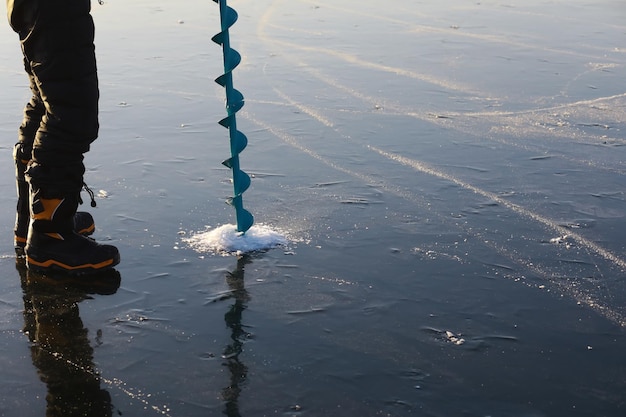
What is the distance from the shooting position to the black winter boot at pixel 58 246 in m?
3.63

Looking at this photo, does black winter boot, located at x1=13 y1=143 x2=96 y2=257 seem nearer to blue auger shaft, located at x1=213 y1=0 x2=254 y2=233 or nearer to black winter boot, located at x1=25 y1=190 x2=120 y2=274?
black winter boot, located at x1=25 y1=190 x2=120 y2=274

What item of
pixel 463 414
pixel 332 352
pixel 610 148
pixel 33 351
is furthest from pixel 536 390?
pixel 610 148

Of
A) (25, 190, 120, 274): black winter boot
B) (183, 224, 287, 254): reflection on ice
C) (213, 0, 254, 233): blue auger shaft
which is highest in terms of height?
(213, 0, 254, 233): blue auger shaft

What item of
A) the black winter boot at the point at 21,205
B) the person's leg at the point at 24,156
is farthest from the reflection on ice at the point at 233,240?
the person's leg at the point at 24,156

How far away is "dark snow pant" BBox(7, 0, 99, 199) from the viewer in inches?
136

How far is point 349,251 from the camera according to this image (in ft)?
12.9

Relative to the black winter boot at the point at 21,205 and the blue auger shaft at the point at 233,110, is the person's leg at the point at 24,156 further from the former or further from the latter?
the blue auger shaft at the point at 233,110

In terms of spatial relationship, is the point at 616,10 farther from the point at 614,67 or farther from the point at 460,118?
the point at 460,118

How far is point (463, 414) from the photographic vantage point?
2598 mm

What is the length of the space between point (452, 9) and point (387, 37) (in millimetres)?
2288

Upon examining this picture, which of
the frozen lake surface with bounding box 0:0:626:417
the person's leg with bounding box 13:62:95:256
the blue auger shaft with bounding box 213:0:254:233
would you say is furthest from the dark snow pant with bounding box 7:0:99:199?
the blue auger shaft with bounding box 213:0:254:233

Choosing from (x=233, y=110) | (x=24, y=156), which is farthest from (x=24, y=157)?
(x=233, y=110)

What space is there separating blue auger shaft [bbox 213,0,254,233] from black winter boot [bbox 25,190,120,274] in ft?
1.89

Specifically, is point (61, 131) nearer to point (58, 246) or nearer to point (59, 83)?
point (59, 83)
